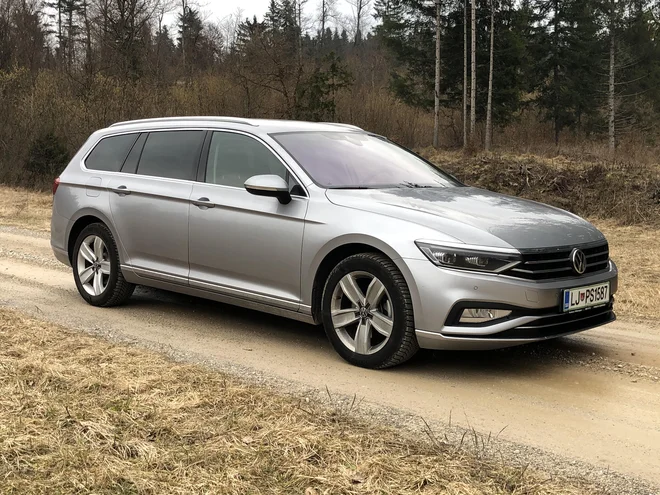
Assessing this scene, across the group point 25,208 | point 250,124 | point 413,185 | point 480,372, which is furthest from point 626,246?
point 25,208

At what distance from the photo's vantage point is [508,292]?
4.46 metres

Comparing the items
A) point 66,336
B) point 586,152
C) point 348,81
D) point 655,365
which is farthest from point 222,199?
point 348,81

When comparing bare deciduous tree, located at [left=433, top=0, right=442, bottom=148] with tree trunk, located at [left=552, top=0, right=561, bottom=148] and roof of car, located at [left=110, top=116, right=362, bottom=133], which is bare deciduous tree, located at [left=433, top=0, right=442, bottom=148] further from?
roof of car, located at [left=110, top=116, right=362, bottom=133]

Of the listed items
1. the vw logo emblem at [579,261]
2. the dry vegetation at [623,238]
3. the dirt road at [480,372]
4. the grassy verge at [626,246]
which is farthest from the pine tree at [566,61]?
the vw logo emblem at [579,261]

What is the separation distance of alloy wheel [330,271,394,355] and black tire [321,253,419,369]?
0.03 meters

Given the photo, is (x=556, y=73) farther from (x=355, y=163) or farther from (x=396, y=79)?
(x=355, y=163)

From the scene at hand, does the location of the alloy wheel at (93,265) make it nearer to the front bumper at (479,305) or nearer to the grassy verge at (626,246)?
the front bumper at (479,305)

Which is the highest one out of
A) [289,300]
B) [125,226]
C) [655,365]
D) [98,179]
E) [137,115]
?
[137,115]

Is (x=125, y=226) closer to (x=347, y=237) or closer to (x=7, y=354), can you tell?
(x=7, y=354)

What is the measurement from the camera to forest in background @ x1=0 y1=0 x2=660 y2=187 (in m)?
24.3

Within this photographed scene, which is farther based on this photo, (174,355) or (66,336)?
(66,336)

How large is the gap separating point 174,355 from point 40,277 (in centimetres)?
380

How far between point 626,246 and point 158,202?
8.38 m

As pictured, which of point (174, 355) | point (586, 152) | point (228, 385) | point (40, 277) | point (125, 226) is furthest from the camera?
point (586, 152)
